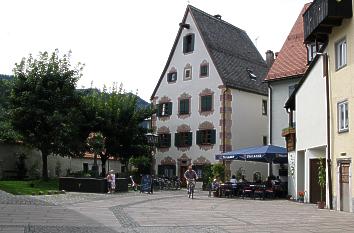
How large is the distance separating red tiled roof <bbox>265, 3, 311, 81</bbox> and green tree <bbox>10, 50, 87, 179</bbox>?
47.2ft

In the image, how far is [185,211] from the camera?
20156 mm

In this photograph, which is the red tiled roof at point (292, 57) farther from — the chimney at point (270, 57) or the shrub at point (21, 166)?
the shrub at point (21, 166)

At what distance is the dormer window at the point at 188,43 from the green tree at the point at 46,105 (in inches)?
451

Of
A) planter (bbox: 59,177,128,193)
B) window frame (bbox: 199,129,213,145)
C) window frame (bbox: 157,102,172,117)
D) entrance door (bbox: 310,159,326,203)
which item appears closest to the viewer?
entrance door (bbox: 310,159,326,203)

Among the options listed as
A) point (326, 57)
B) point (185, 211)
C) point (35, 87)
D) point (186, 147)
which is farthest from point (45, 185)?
point (326, 57)

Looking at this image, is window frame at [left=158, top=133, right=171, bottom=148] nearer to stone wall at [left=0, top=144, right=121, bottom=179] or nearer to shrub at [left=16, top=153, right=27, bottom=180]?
stone wall at [left=0, top=144, right=121, bottom=179]

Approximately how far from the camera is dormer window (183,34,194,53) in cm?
4672

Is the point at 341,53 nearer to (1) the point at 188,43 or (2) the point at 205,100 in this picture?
(2) the point at 205,100

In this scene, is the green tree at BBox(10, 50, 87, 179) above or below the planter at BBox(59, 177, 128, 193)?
above

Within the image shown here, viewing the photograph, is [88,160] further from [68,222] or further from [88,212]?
[68,222]

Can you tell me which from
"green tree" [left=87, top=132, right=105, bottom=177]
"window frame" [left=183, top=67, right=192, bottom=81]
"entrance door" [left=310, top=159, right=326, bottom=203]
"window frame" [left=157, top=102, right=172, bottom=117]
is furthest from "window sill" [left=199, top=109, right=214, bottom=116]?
"entrance door" [left=310, top=159, right=326, bottom=203]

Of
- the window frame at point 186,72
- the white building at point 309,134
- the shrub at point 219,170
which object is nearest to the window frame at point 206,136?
the shrub at point 219,170

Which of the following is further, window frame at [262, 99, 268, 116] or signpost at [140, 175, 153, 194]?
window frame at [262, 99, 268, 116]

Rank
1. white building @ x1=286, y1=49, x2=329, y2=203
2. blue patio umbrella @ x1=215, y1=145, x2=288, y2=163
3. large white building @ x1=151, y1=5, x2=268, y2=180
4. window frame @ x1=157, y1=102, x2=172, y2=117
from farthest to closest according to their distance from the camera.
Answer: window frame @ x1=157, y1=102, x2=172, y2=117 < large white building @ x1=151, y1=5, x2=268, y2=180 < blue patio umbrella @ x1=215, y1=145, x2=288, y2=163 < white building @ x1=286, y1=49, x2=329, y2=203
